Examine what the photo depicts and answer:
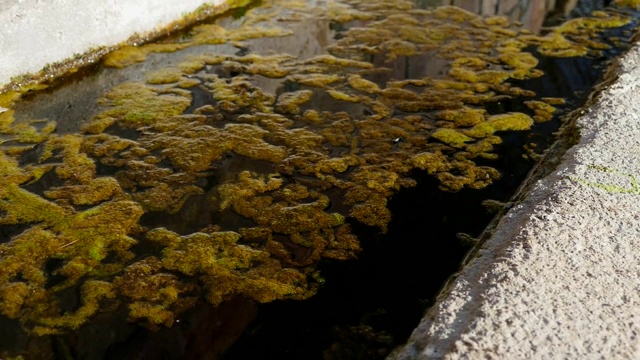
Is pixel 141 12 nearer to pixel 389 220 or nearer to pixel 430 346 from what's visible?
pixel 389 220

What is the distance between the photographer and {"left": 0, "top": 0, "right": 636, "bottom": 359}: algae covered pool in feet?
7.50

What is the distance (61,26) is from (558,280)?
3.17 meters

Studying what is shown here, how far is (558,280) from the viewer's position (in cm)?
198

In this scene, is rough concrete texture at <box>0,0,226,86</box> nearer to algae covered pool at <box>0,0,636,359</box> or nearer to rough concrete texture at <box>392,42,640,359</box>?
algae covered pool at <box>0,0,636,359</box>

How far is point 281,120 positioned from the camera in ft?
11.6

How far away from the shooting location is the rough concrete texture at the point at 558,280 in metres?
1.75

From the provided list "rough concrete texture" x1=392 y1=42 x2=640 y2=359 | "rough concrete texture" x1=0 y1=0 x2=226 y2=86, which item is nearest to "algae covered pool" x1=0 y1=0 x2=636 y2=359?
"rough concrete texture" x1=0 y1=0 x2=226 y2=86

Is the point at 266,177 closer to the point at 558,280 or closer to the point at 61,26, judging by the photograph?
the point at 558,280

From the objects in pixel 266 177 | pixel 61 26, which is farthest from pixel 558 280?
pixel 61 26

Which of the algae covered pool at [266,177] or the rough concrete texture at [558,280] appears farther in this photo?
the algae covered pool at [266,177]

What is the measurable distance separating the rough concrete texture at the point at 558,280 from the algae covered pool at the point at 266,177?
13.5 inches

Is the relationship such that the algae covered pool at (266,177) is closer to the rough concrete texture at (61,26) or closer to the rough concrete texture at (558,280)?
the rough concrete texture at (61,26)

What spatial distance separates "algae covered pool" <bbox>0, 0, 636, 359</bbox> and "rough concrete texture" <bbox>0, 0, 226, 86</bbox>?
0.15m

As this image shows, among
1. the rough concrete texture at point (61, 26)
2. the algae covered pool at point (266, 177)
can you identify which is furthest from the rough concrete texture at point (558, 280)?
the rough concrete texture at point (61, 26)
